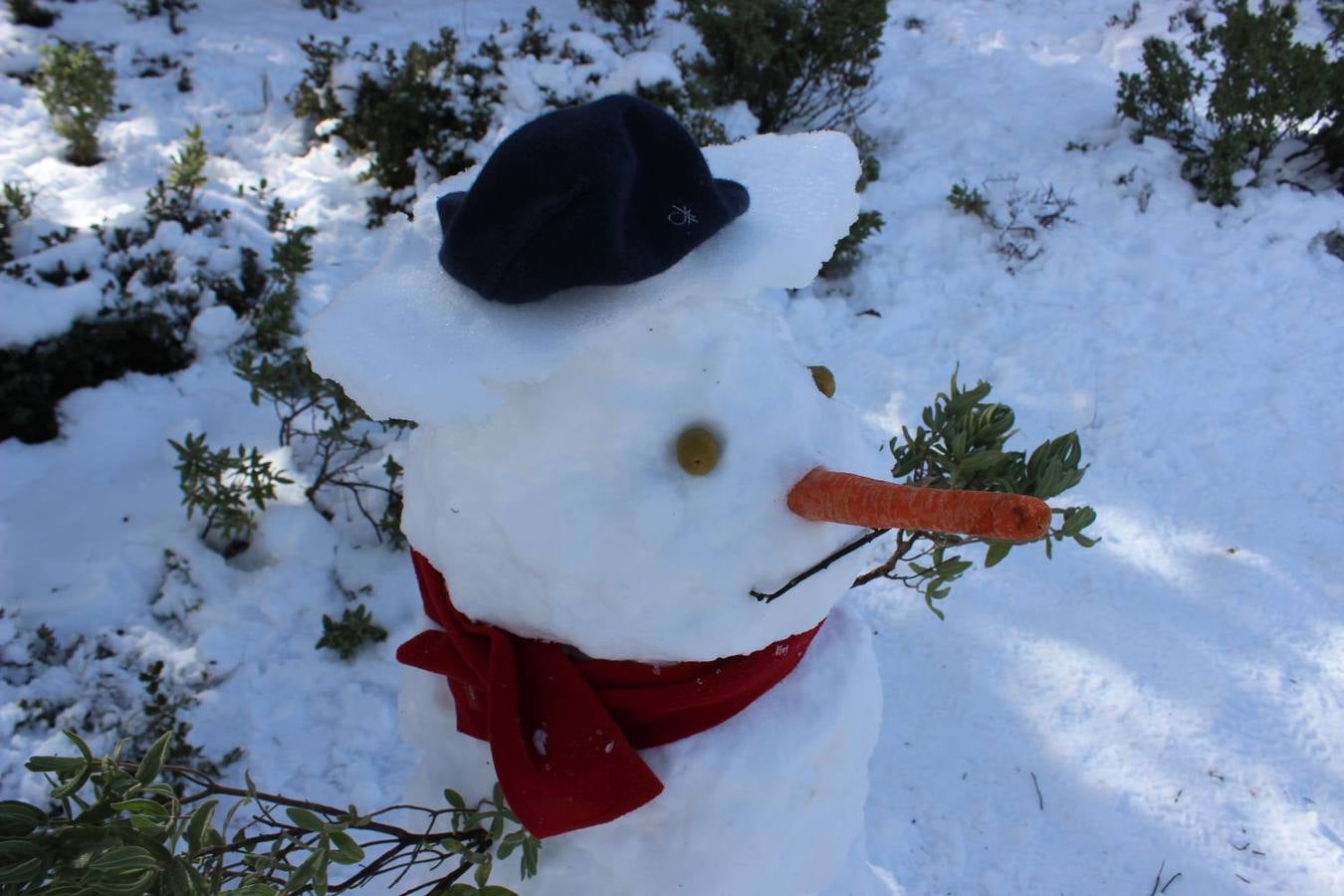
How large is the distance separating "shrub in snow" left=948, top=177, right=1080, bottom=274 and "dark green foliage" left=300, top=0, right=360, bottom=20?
3.44 meters

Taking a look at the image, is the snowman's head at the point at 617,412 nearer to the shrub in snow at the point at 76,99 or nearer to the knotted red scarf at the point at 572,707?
the knotted red scarf at the point at 572,707

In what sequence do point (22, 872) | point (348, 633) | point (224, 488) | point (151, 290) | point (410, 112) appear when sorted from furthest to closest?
point (410, 112) < point (151, 290) < point (224, 488) < point (348, 633) < point (22, 872)

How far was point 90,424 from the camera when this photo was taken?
2.70 metres

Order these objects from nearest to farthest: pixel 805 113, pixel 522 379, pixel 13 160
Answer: pixel 522 379, pixel 13 160, pixel 805 113

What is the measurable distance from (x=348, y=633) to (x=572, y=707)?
1.34 metres

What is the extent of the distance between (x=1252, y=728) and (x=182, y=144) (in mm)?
4391

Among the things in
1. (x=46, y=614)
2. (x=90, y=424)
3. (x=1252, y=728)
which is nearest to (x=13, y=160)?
(x=90, y=424)

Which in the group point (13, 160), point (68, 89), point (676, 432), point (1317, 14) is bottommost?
point (13, 160)

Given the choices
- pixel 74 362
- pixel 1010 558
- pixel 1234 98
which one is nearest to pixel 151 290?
pixel 74 362

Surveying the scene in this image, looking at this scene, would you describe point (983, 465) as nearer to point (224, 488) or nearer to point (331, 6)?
point (224, 488)

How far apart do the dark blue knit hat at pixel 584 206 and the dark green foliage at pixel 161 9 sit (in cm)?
435

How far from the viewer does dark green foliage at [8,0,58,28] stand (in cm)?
410

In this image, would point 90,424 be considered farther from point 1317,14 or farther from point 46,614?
point 1317,14

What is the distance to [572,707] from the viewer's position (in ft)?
3.94
